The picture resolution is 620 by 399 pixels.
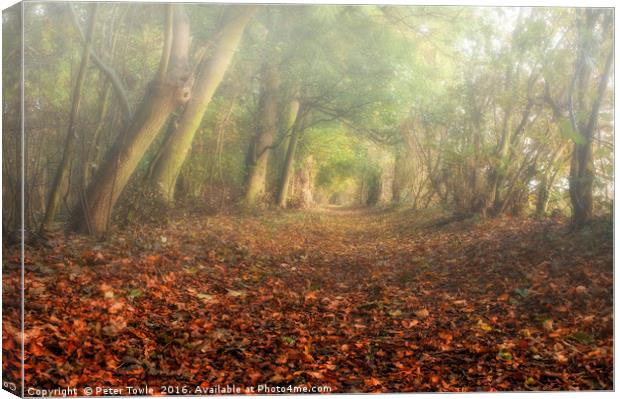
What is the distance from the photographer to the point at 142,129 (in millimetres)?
4922

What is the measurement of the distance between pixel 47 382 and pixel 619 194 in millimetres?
5631

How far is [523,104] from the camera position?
5109 millimetres

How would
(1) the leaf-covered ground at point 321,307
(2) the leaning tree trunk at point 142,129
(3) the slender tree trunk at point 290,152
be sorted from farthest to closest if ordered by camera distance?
(3) the slender tree trunk at point 290,152, (2) the leaning tree trunk at point 142,129, (1) the leaf-covered ground at point 321,307

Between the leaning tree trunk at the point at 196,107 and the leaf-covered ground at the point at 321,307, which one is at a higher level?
the leaning tree trunk at the point at 196,107

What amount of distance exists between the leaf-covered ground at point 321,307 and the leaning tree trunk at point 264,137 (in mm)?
299

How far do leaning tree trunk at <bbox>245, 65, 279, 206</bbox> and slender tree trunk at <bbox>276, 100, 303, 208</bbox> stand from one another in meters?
0.16

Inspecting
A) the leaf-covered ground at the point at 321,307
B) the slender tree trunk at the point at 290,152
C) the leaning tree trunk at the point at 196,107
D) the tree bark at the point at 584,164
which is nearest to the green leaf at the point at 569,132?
the tree bark at the point at 584,164

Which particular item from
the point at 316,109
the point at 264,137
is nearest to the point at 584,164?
the point at 316,109

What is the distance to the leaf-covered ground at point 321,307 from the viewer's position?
14.6 feet

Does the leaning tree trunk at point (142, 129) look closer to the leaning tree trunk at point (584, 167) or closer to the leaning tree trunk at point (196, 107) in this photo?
the leaning tree trunk at point (196, 107)

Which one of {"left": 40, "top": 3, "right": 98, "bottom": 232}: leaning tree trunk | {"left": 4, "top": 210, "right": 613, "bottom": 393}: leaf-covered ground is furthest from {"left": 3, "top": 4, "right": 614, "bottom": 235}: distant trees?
{"left": 4, "top": 210, "right": 613, "bottom": 393}: leaf-covered ground

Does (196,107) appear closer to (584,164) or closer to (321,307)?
A: (321,307)

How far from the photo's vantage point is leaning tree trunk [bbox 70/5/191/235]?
476 cm

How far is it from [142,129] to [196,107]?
22.0 inches
